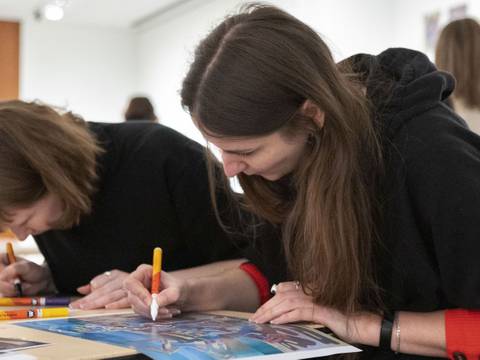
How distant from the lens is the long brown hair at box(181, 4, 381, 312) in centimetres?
101

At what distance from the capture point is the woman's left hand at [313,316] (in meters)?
1.05

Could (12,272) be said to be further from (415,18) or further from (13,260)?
(415,18)

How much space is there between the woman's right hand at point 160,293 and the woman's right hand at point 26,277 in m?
0.43

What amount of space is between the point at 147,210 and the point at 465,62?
4.68 feet

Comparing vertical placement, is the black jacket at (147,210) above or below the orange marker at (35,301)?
above

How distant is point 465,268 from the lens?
0.95 metres

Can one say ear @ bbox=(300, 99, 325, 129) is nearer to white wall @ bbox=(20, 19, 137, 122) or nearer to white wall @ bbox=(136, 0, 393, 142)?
white wall @ bbox=(136, 0, 393, 142)

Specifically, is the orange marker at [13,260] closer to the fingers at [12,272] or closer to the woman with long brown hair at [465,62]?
the fingers at [12,272]

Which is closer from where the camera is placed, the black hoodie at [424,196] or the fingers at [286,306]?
the black hoodie at [424,196]

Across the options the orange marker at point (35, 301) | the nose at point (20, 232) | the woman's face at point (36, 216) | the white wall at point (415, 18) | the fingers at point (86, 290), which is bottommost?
the orange marker at point (35, 301)

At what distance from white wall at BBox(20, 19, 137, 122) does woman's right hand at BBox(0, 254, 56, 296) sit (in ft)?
16.0

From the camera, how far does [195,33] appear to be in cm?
612

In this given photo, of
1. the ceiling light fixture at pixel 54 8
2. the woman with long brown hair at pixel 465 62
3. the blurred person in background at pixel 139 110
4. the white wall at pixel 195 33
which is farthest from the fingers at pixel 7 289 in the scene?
the ceiling light fixture at pixel 54 8

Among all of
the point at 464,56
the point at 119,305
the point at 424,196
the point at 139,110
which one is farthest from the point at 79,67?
the point at 424,196
